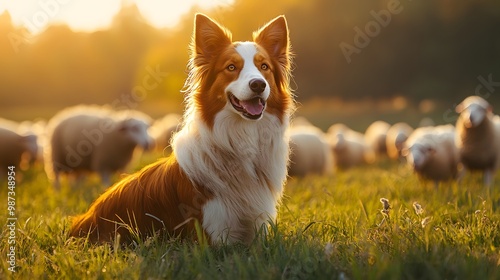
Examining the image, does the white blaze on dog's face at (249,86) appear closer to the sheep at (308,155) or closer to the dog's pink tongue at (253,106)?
the dog's pink tongue at (253,106)

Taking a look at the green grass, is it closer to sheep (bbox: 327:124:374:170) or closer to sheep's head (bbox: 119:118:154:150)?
sheep's head (bbox: 119:118:154:150)

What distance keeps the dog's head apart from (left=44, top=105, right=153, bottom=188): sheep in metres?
5.77

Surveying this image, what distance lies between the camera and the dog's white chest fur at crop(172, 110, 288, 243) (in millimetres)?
3834

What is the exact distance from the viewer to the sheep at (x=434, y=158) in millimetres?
8875

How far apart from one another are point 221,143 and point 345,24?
80.3 ft

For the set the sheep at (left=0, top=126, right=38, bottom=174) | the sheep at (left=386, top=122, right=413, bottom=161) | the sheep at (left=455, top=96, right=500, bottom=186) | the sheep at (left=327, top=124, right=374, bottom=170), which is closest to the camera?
the sheep at (left=455, top=96, right=500, bottom=186)

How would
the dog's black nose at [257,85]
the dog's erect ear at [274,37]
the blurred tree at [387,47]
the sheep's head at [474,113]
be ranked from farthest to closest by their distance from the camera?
the blurred tree at [387,47] → the sheep's head at [474,113] → the dog's erect ear at [274,37] → the dog's black nose at [257,85]

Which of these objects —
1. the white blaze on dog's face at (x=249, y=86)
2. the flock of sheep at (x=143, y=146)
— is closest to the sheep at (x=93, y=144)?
the flock of sheep at (x=143, y=146)

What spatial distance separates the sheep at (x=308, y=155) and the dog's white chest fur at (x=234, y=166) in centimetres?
688

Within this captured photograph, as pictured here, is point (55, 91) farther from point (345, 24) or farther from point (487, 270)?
point (487, 270)

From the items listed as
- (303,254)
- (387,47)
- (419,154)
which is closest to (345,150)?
(419,154)

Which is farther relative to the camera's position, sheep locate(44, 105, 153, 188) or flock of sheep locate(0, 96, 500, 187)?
sheep locate(44, 105, 153, 188)

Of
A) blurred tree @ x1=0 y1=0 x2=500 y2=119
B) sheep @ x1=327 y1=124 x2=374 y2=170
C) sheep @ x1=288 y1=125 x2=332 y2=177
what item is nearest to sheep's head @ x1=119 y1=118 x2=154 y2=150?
sheep @ x1=288 y1=125 x2=332 y2=177

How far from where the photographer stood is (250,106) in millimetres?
3768
